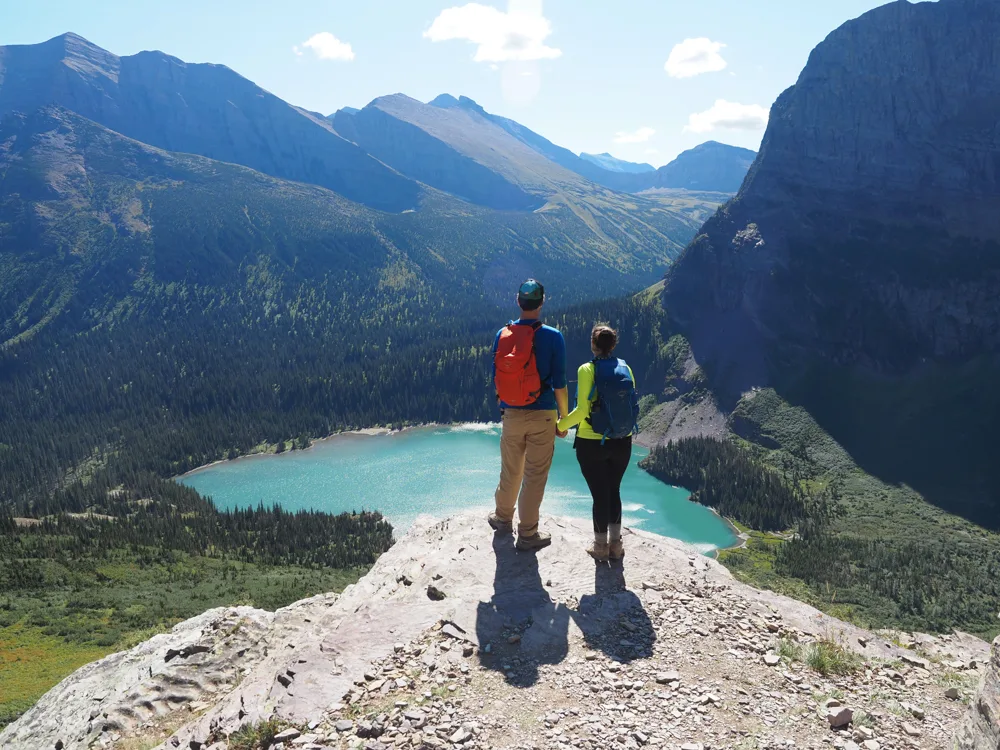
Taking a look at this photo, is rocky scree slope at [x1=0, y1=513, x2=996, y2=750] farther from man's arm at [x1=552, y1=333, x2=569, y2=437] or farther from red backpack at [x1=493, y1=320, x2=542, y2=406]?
red backpack at [x1=493, y1=320, x2=542, y2=406]

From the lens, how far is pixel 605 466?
531 inches

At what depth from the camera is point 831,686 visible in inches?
420

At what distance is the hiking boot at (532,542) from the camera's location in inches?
582

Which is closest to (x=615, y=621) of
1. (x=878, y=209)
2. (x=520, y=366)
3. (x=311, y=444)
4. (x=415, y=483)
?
(x=520, y=366)

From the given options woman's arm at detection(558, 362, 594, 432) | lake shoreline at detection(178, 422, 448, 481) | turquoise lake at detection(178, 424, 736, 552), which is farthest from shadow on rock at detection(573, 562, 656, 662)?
lake shoreline at detection(178, 422, 448, 481)

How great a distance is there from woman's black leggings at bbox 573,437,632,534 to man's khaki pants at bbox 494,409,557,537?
74 cm

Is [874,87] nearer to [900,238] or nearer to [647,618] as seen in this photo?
[900,238]

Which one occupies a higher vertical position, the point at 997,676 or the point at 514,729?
the point at 997,676

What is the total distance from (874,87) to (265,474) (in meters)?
175

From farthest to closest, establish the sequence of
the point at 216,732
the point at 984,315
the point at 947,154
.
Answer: the point at 947,154
the point at 984,315
the point at 216,732

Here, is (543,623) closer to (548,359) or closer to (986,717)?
(548,359)

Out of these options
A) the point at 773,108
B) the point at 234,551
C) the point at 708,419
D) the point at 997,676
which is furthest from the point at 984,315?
the point at 997,676

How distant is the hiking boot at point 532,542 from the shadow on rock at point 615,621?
1.45 m

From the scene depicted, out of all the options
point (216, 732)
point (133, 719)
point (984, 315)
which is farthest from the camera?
point (984, 315)
